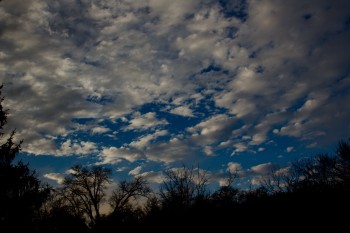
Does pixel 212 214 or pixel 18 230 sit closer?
pixel 212 214

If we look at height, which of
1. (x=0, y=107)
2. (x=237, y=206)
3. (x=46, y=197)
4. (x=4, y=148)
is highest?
(x=0, y=107)

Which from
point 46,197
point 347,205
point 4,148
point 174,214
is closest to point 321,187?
point 347,205

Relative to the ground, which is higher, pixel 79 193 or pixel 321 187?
pixel 79 193

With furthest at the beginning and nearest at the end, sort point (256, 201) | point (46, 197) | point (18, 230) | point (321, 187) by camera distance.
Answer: point (46, 197), point (18, 230), point (256, 201), point (321, 187)

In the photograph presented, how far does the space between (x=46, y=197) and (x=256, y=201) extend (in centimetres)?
1238

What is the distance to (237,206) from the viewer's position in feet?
47.9

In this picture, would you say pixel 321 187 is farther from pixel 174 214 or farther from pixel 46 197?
pixel 46 197

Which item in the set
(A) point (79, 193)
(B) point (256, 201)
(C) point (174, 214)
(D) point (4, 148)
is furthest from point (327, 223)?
(A) point (79, 193)

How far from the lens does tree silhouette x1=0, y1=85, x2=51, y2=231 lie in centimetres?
1579

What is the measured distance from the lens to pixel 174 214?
54.4 feet

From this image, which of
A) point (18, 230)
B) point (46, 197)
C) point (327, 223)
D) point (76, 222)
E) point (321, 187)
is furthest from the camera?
point (76, 222)

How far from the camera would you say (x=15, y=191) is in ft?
54.3

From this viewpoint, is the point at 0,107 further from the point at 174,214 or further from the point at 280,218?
the point at 280,218

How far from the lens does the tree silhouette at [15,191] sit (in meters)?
15.8
